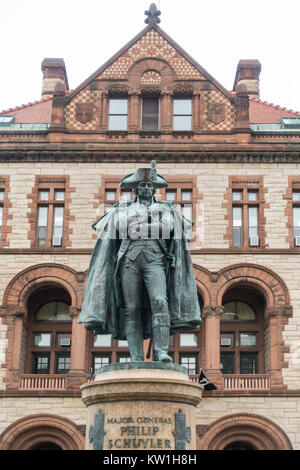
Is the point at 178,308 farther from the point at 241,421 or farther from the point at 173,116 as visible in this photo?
the point at 173,116

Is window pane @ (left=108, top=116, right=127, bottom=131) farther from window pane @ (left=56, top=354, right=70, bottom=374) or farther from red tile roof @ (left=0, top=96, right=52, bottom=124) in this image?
window pane @ (left=56, top=354, right=70, bottom=374)

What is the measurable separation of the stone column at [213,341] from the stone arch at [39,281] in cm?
468

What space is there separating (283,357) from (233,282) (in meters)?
3.18

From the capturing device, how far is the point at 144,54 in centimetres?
3158

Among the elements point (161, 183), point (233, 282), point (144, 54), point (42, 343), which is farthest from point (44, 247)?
point (161, 183)

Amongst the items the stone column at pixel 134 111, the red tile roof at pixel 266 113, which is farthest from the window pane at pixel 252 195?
the stone column at pixel 134 111

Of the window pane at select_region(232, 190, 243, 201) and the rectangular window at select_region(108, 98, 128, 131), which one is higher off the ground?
the rectangular window at select_region(108, 98, 128, 131)

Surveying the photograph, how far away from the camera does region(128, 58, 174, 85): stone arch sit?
1225 inches

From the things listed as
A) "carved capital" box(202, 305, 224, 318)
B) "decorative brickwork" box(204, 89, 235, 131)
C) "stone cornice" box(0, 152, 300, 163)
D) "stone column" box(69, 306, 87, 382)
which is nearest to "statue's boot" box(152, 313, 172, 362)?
"stone column" box(69, 306, 87, 382)

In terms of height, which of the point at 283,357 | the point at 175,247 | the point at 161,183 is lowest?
the point at 175,247

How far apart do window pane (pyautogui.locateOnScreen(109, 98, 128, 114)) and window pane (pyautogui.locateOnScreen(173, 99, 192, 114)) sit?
1.97 metres

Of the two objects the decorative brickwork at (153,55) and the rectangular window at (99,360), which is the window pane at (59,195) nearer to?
the decorative brickwork at (153,55)

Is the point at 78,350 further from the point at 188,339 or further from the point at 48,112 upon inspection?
the point at 48,112

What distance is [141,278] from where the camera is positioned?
10.1 meters
